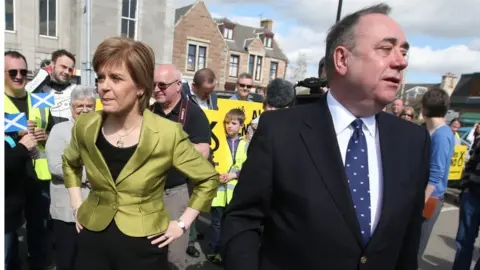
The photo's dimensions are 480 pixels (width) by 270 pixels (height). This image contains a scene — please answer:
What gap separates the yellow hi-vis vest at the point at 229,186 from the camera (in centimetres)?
426

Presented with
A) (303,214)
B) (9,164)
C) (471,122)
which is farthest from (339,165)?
(471,122)

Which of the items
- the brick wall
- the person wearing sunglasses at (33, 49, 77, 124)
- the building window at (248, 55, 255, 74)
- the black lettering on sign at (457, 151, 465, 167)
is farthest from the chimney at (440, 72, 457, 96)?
the person wearing sunglasses at (33, 49, 77, 124)

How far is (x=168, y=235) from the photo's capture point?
1953 millimetres

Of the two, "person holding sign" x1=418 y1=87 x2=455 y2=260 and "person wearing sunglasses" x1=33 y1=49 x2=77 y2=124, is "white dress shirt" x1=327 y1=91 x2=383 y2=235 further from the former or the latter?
"person wearing sunglasses" x1=33 y1=49 x2=77 y2=124

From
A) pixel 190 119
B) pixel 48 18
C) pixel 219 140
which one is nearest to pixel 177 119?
pixel 190 119

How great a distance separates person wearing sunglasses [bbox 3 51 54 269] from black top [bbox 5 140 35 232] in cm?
23

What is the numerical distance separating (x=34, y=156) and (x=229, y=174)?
2082mm

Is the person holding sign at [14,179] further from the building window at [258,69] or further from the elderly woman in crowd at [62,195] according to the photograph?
the building window at [258,69]

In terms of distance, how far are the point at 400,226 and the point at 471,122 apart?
14.5 meters

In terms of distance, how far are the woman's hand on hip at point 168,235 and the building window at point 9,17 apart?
22228 millimetres

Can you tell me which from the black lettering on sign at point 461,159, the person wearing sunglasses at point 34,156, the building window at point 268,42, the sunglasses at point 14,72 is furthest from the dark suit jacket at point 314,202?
the building window at point 268,42

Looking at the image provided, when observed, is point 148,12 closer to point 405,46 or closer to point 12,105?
point 12,105

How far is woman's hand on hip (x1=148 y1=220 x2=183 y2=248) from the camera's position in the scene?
192 centimetres

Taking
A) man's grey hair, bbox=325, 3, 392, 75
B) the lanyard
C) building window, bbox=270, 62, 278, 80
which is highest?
building window, bbox=270, 62, 278, 80
